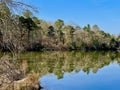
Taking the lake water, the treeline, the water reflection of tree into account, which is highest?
the treeline

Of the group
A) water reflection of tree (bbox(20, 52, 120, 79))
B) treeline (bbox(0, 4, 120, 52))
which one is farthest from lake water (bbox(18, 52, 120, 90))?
treeline (bbox(0, 4, 120, 52))

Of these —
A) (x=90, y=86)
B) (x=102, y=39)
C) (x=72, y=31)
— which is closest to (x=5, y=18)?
(x=90, y=86)

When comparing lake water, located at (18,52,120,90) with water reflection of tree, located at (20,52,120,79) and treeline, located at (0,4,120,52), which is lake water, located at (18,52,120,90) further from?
treeline, located at (0,4,120,52)

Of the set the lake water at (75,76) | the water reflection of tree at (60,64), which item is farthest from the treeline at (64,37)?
the lake water at (75,76)

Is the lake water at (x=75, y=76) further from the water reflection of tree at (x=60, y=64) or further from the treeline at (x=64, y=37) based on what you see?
the treeline at (x=64, y=37)

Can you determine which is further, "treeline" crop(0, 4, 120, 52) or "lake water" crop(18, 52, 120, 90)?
"treeline" crop(0, 4, 120, 52)

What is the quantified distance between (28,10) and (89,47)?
96312mm

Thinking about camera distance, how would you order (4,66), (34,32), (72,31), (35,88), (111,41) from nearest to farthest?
(4,66) < (35,88) < (34,32) < (72,31) < (111,41)

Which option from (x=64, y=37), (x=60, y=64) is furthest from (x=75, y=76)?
(x=64, y=37)

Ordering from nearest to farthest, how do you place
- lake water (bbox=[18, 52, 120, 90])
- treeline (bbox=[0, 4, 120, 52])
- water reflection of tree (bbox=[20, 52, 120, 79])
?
lake water (bbox=[18, 52, 120, 90])
water reflection of tree (bbox=[20, 52, 120, 79])
treeline (bbox=[0, 4, 120, 52])

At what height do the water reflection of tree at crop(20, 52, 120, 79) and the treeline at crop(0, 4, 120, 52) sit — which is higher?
the treeline at crop(0, 4, 120, 52)

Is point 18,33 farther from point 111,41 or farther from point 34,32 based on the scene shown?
point 111,41

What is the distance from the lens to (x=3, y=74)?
8656mm

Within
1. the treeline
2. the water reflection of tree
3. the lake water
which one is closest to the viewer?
the lake water
